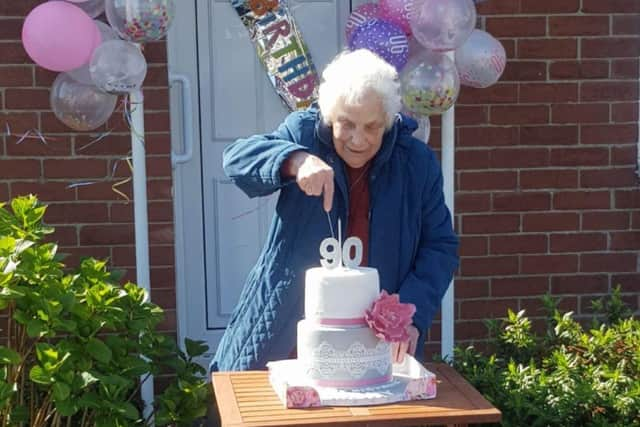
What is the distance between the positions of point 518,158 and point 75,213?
6.68 feet

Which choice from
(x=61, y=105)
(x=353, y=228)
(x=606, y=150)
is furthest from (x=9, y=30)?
(x=606, y=150)

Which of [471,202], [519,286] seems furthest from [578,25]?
[519,286]

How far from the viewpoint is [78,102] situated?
11.8 feet

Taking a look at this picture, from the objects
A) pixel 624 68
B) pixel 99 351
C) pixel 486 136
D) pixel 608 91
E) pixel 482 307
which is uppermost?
pixel 624 68

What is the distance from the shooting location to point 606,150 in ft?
15.0

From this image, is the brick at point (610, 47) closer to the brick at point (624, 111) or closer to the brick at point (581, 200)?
the brick at point (624, 111)

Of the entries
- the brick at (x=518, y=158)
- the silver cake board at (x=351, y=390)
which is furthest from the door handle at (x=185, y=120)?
the silver cake board at (x=351, y=390)

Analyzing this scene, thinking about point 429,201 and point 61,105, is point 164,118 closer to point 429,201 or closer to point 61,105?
point 61,105

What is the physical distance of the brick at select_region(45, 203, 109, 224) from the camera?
4258mm

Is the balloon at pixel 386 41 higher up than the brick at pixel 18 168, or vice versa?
the balloon at pixel 386 41

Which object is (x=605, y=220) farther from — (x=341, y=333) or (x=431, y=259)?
(x=341, y=333)

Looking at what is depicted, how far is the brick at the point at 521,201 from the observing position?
454cm

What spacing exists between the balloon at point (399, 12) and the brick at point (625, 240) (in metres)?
1.65

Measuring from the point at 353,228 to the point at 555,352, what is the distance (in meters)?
0.87
